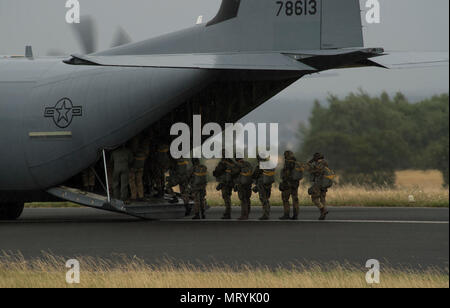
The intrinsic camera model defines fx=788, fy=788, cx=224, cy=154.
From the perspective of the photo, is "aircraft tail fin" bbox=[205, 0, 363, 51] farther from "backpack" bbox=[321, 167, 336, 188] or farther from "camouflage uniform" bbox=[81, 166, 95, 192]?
"camouflage uniform" bbox=[81, 166, 95, 192]

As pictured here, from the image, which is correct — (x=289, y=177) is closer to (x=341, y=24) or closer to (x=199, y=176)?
(x=199, y=176)

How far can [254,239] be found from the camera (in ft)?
59.6

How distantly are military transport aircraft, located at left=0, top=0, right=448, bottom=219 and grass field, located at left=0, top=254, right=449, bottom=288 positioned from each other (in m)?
6.49

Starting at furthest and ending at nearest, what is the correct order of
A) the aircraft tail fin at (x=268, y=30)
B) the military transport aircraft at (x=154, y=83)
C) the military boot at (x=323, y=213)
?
the military boot at (x=323, y=213) < the aircraft tail fin at (x=268, y=30) < the military transport aircraft at (x=154, y=83)

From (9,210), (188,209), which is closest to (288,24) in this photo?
(188,209)

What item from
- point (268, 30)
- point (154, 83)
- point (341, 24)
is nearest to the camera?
point (341, 24)

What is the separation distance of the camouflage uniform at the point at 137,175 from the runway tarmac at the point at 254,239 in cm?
87

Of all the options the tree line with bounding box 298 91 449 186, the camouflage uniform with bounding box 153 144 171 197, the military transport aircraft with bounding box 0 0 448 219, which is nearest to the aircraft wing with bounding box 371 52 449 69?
the military transport aircraft with bounding box 0 0 448 219

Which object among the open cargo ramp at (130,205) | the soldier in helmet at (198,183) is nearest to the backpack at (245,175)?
the soldier in helmet at (198,183)

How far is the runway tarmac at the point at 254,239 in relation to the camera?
599 inches

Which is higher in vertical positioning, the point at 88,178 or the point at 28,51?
the point at 28,51

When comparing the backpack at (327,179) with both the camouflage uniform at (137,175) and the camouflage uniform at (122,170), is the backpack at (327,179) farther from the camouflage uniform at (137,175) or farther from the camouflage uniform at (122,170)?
the camouflage uniform at (122,170)
